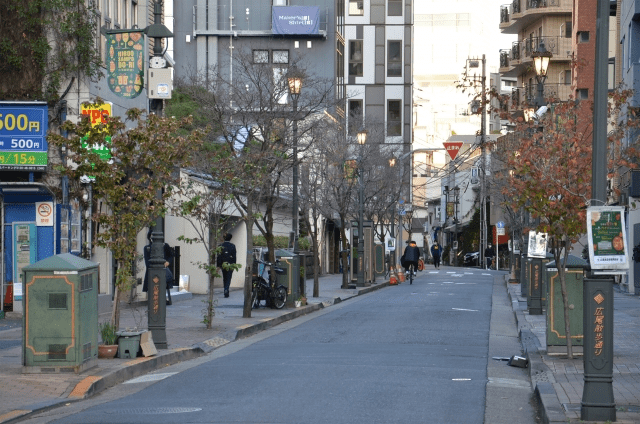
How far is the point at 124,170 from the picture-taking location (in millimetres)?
16672

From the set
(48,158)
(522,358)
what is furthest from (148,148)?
(48,158)

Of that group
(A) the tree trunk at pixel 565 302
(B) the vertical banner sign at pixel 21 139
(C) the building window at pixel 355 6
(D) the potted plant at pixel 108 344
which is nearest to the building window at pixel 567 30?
(C) the building window at pixel 355 6

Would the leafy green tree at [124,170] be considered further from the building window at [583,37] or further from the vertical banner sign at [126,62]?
the building window at [583,37]

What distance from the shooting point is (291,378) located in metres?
13.3

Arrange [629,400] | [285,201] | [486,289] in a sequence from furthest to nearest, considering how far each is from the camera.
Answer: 1. [285,201]
2. [486,289]
3. [629,400]

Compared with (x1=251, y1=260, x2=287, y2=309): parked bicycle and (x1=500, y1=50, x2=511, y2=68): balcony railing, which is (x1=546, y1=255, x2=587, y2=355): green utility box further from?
(x1=500, y1=50, x2=511, y2=68): balcony railing

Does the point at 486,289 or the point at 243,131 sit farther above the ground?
the point at 243,131

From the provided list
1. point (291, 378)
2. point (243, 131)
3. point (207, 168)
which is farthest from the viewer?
point (243, 131)

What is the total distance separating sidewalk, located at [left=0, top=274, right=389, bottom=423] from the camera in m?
11.9

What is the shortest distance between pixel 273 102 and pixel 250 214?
181 inches

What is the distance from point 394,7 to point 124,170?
222 ft

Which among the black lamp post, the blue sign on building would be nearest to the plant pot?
the black lamp post

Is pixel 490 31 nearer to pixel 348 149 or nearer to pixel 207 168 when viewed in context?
pixel 348 149

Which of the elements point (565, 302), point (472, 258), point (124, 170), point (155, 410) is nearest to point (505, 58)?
point (472, 258)
